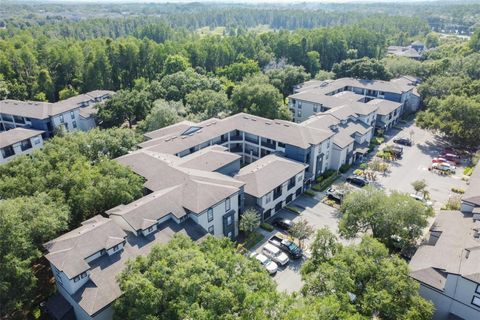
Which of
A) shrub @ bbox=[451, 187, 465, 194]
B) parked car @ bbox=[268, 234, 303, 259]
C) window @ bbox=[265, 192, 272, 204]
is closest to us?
parked car @ bbox=[268, 234, 303, 259]

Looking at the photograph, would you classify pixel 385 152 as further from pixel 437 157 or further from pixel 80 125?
pixel 80 125

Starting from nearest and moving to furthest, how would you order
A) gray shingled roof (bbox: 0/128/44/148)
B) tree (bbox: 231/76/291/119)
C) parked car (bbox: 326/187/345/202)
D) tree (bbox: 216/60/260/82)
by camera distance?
1. parked car (bbox: 326/187/345/202)
2. gray shingled roof (bbox: 0/128/44/148)
3. tree (bbox: 231/76/291/119)
4. tree (bbox: 216/60/260/82)

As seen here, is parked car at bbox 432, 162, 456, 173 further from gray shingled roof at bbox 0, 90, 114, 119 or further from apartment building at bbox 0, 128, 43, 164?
gray shingled roof at bbox 0, 90, 114, 119

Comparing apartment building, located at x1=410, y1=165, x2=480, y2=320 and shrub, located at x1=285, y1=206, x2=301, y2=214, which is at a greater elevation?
apartment building, located at x1=410, y1=165, x2=480, y2=320

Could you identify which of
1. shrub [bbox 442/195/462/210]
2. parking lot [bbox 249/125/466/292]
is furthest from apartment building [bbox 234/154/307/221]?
shrub [bbox 442/195/462/210]

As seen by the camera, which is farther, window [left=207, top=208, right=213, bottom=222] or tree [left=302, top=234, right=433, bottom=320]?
window [left=207, top=208, right=213, bottom=222]

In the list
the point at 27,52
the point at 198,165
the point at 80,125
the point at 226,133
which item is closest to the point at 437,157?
the point at 226,133

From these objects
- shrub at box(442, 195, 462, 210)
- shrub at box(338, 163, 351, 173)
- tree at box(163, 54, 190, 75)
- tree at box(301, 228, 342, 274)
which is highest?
tree at box(163, 54, 190, 75)

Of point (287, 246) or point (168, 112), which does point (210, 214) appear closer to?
point (287, 246)
